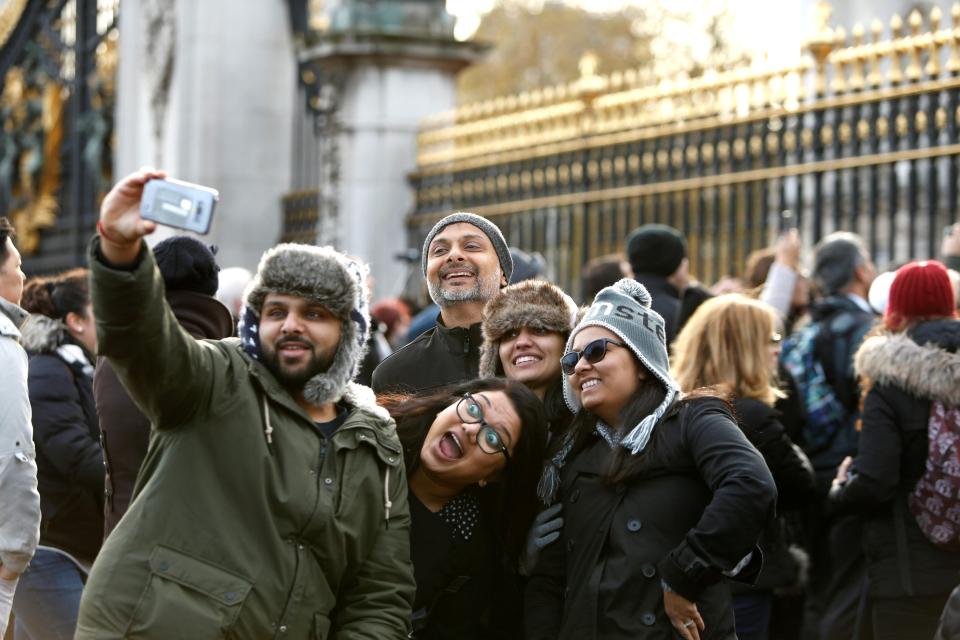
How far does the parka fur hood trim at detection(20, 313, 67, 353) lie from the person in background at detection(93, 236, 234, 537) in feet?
3.93

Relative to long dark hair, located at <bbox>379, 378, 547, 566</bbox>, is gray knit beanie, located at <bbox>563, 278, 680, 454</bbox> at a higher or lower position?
higher

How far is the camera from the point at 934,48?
8.91m

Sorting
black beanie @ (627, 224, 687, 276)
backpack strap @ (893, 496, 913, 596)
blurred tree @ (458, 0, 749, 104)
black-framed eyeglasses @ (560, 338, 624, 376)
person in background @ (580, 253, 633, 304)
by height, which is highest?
blurred tree @ (458, 0, 749, 104)

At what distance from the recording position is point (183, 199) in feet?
12.1

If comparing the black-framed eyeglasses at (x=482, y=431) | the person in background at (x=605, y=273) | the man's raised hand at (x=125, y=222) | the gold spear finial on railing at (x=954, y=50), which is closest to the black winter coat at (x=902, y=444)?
the black-framed eyeglasses at (x=482, y=431)

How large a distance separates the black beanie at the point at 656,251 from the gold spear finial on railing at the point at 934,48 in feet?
6.23

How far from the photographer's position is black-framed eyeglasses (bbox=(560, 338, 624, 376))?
473cm

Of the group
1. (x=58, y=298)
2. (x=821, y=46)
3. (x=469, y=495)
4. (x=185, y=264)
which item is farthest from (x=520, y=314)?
(x=821, y=46)

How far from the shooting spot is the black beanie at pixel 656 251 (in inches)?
304

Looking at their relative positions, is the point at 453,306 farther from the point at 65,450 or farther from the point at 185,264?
the point at 65,450

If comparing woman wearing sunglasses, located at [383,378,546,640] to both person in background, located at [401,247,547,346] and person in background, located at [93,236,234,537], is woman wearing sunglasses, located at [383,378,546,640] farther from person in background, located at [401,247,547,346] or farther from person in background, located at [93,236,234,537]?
person in background, located at [401,247,547,346]

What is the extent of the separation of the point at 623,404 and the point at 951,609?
113 cm

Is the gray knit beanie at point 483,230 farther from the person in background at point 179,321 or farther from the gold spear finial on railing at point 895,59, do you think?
the gold spear finial on railing at point 895,59

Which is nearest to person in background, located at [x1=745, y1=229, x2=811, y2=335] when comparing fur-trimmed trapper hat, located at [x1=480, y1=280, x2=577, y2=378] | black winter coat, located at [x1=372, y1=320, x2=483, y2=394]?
black winter coat, located at [x1=372, y1=320, x2=483, y2=394]
